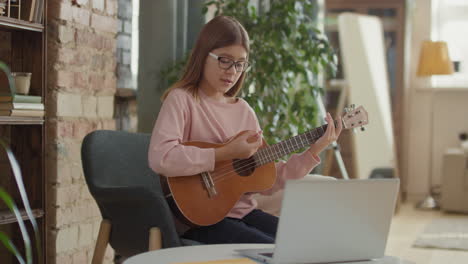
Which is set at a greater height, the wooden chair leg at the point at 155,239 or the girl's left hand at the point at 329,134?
the girl's left hand at the point at 329,134

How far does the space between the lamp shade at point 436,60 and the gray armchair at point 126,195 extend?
4.40 metres

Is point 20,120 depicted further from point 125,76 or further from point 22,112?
point 125,76

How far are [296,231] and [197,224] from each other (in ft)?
2.23

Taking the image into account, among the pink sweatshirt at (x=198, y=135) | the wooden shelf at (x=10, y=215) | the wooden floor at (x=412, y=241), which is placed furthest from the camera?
the wooden floor at (x=412, y=241)

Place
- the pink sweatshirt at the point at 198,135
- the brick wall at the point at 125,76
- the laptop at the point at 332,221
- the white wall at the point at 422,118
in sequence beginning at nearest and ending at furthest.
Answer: the laptop at the point at 332,221 → the pink sweatshirt at the point at 198,135 → the brick wall at the point at 125,76 → the white wall at the point at 422,118

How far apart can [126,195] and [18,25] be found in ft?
2.77

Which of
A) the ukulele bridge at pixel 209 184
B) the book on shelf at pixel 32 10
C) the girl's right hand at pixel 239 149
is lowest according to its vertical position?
the ukulele bridge at pixel 209 184

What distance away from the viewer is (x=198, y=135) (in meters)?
2.12

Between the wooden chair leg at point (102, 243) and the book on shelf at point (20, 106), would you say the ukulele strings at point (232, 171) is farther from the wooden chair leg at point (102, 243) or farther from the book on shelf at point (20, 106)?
the book on shelf at point (20, 106)

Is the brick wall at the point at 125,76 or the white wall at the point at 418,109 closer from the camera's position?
the brick wall at the point at 125,76

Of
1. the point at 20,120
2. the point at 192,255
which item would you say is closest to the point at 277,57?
the point at 20,120

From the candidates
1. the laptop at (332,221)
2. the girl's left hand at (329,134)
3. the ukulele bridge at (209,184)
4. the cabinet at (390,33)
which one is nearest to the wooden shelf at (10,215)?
the ukulele bridge at (209,184)

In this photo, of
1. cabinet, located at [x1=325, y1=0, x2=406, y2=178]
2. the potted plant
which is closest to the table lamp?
cabinet, located at [x1=325, y1=0, x2=406, y2=178]

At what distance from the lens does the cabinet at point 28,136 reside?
2.59 m
